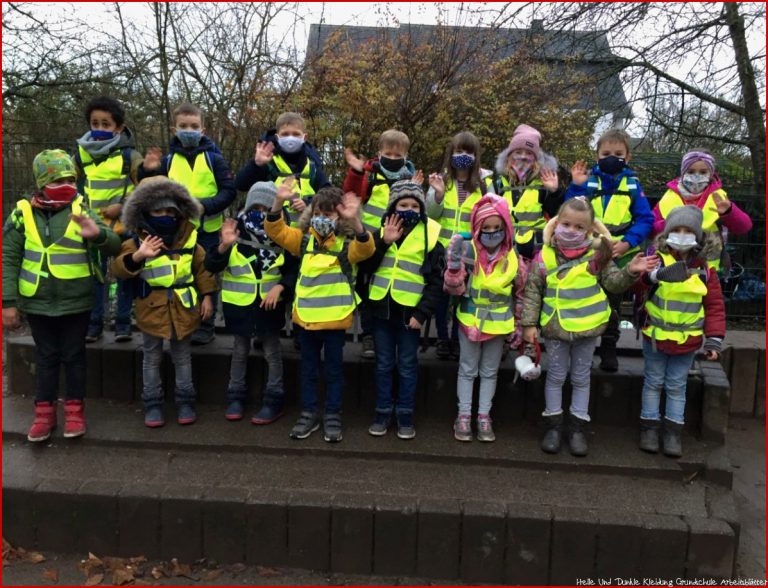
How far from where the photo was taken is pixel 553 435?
12.8 ft

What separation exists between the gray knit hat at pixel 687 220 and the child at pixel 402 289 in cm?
150

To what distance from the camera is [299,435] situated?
3.93 m

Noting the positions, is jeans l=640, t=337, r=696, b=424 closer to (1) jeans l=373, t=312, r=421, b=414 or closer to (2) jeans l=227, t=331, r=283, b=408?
(1) jeans l=373, t=312, r=421, b=414

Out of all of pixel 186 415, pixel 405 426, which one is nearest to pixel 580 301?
pixel 405 426

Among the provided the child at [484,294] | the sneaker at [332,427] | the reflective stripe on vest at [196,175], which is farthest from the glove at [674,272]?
the reflective stripe on vest at [196,175]

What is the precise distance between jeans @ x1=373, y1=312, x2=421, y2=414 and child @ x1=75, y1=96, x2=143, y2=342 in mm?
2172

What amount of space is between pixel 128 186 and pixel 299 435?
8.04 feet

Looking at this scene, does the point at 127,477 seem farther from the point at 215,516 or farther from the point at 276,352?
the point at 276,352

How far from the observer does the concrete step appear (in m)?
4.21

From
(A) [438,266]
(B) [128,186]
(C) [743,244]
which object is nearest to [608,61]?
(C) [743,244]

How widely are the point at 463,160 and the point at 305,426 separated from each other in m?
2.23

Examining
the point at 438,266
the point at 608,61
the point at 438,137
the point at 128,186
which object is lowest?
the point at 438,266

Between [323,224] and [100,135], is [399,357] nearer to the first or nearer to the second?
[323,224]

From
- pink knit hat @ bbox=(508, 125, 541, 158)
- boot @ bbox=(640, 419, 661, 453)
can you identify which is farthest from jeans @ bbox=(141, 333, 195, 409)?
boot @ bbox=(640, 419, 661, 453)
